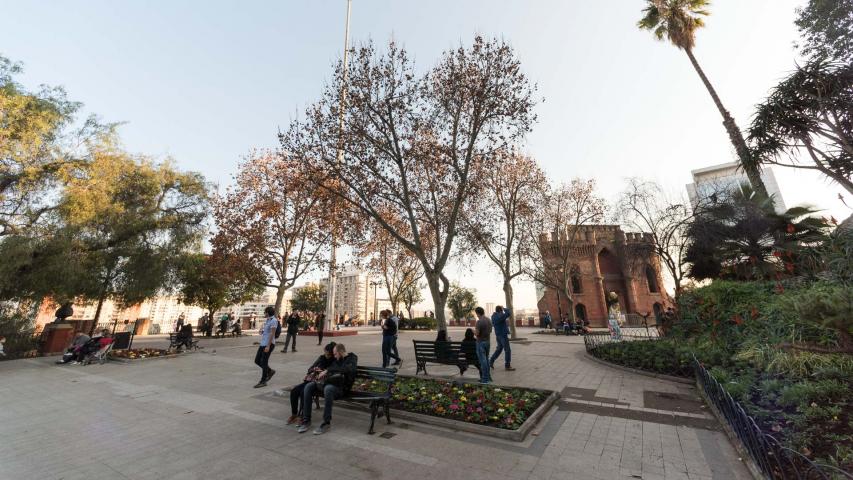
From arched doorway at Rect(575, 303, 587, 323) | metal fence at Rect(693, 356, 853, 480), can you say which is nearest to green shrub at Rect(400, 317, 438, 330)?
arched doorway at Rect(575, 303, 587, 323)

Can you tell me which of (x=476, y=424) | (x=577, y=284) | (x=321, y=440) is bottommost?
(x=321, y=440)

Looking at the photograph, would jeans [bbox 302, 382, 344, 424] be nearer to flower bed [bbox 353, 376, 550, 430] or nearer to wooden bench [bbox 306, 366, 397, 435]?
wooden bench [bbox 306, 366, 397, 435]

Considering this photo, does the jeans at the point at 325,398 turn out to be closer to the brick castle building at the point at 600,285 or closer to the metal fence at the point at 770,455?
the metal fence at the point at 770,455

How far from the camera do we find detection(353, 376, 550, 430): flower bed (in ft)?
17.4

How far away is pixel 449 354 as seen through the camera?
29.5 ft

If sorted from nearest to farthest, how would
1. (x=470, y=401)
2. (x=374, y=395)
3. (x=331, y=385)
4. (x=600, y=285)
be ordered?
1. (x=374, y=395)
2. (x=331, y=385)
3. (x=470, y=401)
4. (x=600, y=285)

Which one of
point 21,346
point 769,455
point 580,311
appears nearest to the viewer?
point 769,455

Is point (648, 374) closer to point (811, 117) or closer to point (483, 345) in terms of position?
point (483, 345)

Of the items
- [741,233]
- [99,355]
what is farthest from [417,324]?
[741,233]

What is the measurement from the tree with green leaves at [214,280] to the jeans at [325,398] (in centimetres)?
1586

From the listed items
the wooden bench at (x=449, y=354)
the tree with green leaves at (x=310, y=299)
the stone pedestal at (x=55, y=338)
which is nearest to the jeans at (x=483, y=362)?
the wooden bench at (x=449, y=354)

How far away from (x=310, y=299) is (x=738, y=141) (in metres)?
67.4

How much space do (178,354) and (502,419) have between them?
15.5 m

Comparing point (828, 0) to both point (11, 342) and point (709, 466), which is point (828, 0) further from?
point (11, 342)
